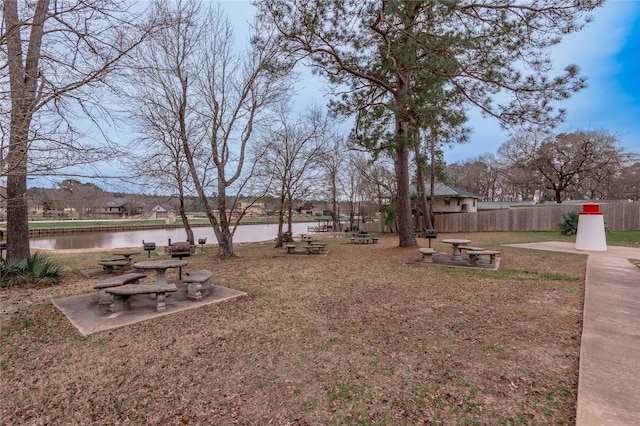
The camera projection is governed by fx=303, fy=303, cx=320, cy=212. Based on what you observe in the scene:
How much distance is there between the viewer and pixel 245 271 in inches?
299

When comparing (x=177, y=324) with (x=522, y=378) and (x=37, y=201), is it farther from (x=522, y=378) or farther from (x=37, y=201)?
(x=522, y=378)

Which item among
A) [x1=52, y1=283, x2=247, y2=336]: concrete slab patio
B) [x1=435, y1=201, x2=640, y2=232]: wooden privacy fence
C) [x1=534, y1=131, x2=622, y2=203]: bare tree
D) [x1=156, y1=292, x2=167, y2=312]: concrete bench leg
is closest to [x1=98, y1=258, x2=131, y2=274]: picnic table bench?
[x1=52, y1=283, x2=247, y2=336]: concrete slab patio

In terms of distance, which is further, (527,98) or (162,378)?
(527,98)

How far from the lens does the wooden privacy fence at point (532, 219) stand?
15086 mm

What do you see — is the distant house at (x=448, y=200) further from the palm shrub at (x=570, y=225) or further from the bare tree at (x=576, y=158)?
the palm shrub at (x=570, y=225)

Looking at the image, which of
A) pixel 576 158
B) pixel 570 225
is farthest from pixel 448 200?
pixel 570 225

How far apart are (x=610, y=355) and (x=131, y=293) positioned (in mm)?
5469

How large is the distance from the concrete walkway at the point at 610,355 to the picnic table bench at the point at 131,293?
179 inches

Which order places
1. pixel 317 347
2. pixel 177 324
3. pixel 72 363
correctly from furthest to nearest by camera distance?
pixel 177 324, pixel 317 347, pixel 72 363

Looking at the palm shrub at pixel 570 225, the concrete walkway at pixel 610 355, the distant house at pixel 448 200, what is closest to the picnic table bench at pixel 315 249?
the concrete walkway at pixel 610 355

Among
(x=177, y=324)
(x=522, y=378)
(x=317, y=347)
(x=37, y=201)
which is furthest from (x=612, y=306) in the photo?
(x=37, y=201)

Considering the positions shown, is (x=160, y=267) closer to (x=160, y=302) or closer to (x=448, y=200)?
(x=160, y=302)

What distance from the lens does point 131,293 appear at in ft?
13.9

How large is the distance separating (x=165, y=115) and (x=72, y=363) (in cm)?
851
